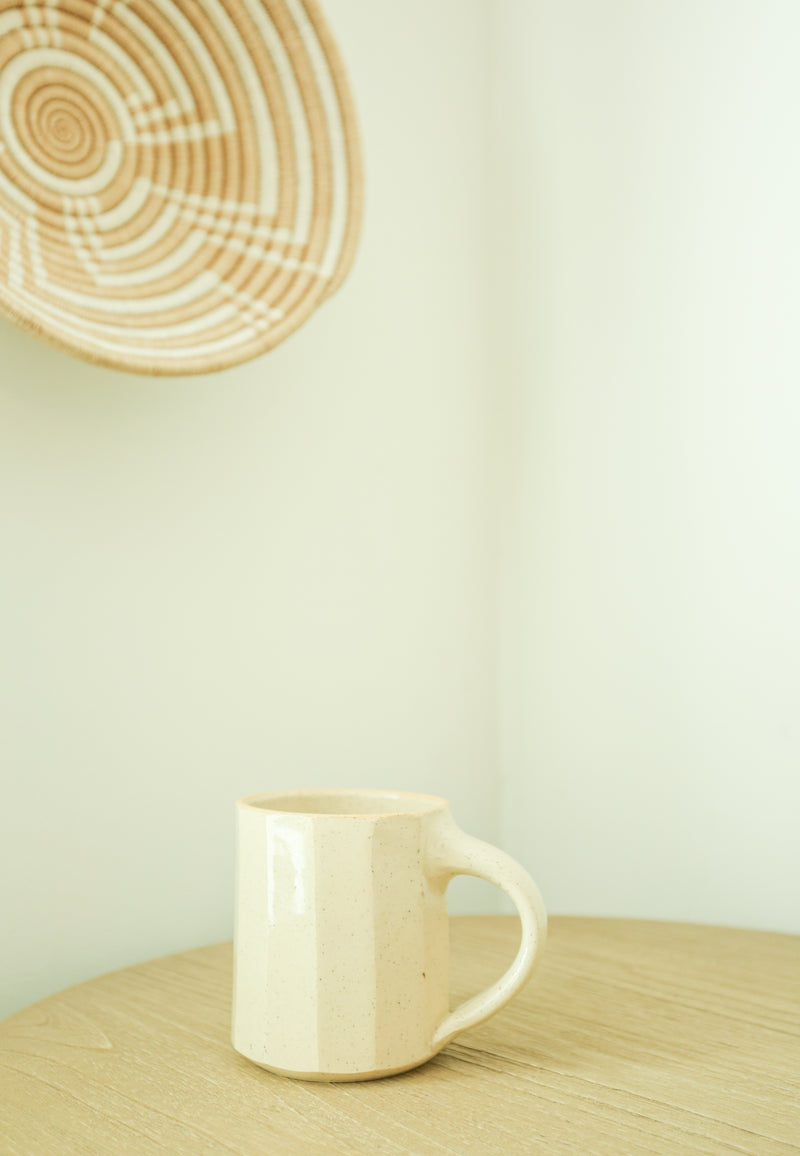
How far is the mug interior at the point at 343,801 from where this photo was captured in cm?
54

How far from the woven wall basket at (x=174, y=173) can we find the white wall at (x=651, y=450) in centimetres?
33

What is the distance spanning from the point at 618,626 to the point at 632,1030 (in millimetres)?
448

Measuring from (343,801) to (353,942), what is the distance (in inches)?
4.0

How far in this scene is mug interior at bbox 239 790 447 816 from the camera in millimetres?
537

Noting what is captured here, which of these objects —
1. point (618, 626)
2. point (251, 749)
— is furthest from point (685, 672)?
point (251, 749)

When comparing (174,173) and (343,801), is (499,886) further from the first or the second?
(174,173)

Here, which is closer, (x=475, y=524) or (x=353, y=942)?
(x=353, y=942)

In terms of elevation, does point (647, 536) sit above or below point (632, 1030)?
above

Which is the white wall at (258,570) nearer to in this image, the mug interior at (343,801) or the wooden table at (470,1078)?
the wooden table at (470,1078)

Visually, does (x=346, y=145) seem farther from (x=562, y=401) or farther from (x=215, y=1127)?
(x=215, y=1127)

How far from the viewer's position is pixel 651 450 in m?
0.91

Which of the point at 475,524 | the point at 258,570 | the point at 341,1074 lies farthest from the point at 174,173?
the point at 341,1074

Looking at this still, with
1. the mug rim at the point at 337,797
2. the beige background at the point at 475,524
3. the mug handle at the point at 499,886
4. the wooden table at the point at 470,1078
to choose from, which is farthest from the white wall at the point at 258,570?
the mug handle at the point at 499,886

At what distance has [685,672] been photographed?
0.88 metres
